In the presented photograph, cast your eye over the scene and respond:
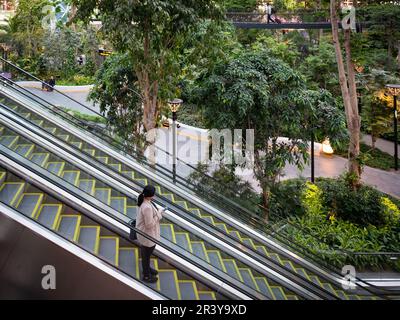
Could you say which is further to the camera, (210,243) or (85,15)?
(85,15)

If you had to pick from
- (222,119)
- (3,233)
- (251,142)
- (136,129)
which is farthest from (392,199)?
(3,233)

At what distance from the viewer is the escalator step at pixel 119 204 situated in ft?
20.9

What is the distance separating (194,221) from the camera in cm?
682

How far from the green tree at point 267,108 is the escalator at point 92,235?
532 cm

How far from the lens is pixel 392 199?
14.6 m

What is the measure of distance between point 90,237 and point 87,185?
932 mm

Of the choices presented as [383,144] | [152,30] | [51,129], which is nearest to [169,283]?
[51,129]

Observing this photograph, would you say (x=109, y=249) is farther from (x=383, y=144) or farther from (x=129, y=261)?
(x=383, y=144)

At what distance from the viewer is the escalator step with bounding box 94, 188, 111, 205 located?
6315mm

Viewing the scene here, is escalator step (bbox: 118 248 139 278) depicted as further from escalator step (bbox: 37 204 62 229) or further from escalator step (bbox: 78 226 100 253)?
escalator step (bbox: 37 204 62 229)
